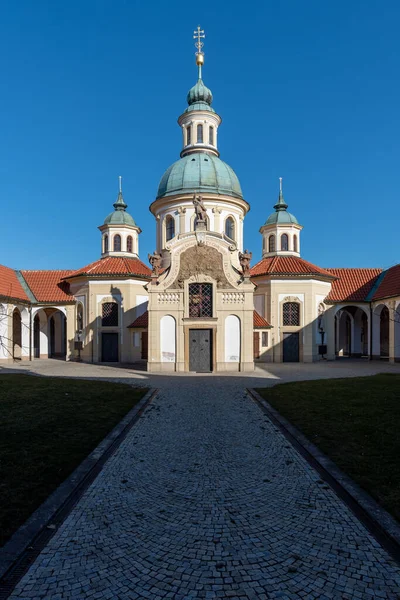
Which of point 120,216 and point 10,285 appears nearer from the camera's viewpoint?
point 10,285

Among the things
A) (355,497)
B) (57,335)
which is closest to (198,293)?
(355,497)

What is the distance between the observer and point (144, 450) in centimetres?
877

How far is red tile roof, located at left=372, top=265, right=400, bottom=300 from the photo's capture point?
34500 millimetres

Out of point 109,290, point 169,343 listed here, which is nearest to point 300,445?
point 169,343

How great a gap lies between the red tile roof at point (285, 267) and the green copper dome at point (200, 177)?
21.1ft

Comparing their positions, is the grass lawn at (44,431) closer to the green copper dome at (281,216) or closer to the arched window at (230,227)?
the arched window at (230,227)

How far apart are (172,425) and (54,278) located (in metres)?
32.4

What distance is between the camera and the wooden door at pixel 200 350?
25.7 metres

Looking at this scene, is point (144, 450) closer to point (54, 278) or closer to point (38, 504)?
point (38, 504)

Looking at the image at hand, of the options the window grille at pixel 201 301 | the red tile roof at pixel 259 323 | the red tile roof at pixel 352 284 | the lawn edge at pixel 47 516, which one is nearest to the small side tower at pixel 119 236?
the red tile roof at pixel 259 323

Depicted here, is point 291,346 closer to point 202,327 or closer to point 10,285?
point 202,327

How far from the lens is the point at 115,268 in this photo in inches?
1384

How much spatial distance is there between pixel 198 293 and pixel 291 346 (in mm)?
12126

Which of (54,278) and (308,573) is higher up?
(54,278)
